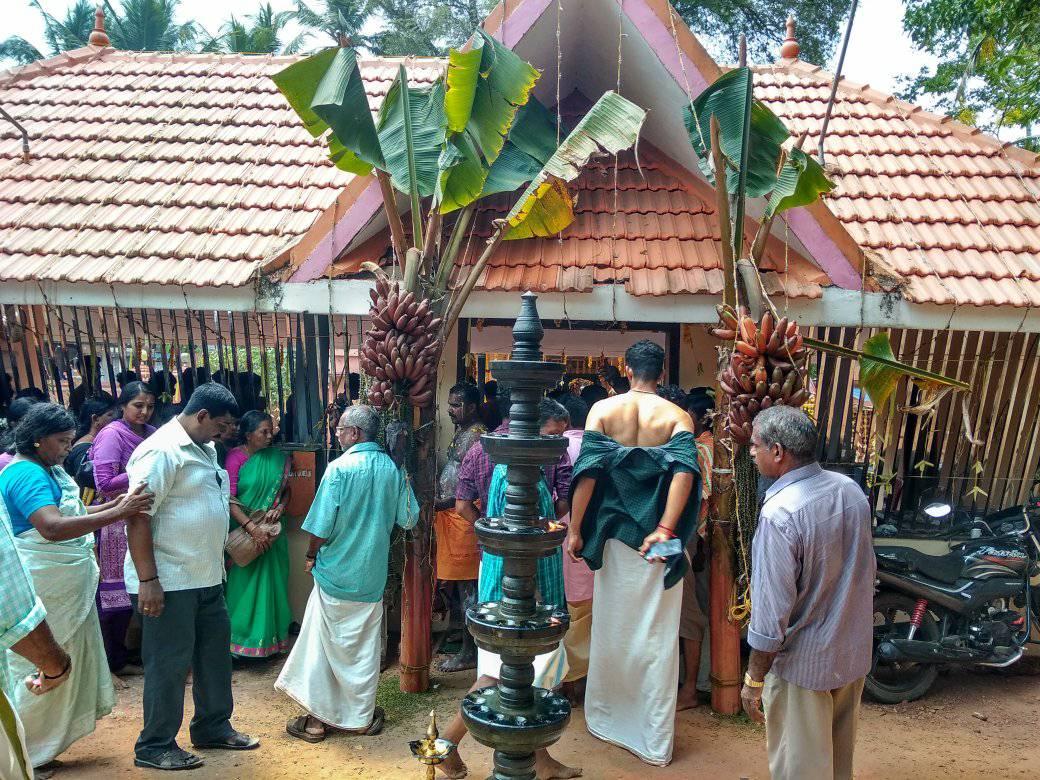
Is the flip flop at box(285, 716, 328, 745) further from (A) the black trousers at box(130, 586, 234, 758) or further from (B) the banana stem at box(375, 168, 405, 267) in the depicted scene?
(B) the banana stem at box(375, 168, 405, 267)

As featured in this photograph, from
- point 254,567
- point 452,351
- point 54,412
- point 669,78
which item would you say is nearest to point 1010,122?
point 669,78

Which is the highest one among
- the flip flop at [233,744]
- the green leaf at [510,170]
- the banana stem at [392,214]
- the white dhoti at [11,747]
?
the green leaf at [510,170]

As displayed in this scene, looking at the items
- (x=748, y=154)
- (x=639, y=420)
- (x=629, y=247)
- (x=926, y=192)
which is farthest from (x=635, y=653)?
Result: (x=926, y=192)

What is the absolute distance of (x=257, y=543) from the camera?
216 inches

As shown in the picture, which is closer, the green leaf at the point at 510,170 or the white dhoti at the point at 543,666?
the white dhoti at the point at 543,666

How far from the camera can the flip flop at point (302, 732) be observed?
4.60 m

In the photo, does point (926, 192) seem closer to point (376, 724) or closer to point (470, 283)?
point (470, 283)

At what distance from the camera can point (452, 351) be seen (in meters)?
7.04

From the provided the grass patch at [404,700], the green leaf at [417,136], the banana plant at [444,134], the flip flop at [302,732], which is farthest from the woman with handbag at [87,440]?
the green leaf at [417,136]

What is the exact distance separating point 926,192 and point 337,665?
560 centimetres

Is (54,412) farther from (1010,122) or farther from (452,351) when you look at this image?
(1010,122)

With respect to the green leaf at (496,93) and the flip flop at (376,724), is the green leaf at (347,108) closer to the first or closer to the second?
the green leaf at (496,93)

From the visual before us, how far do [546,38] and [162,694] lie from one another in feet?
15.4

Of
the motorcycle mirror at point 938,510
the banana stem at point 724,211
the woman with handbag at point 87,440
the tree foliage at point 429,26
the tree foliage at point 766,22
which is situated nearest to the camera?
the banana stem at point 724,211
